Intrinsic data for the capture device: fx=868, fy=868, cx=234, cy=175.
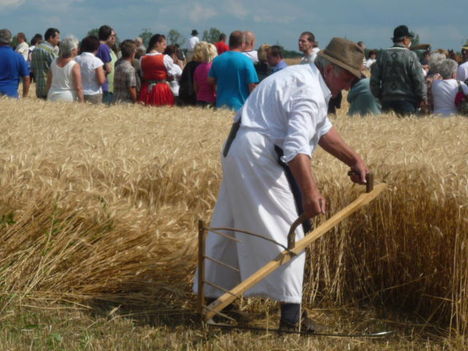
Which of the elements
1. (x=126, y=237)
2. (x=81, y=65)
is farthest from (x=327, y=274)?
(x=81, y=65)

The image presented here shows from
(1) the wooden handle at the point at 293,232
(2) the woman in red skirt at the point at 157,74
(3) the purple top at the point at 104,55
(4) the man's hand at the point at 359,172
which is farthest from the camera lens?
(3) the purple top at the point at 104,55

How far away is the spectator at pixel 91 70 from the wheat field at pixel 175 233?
17.8 ft

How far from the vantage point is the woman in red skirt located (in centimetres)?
1140

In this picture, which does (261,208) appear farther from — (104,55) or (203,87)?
(104,55)

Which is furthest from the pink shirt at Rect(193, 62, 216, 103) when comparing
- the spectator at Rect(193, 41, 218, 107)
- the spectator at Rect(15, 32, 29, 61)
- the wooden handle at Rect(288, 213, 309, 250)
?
the spectator at Rect(15, 32, 29, 61)

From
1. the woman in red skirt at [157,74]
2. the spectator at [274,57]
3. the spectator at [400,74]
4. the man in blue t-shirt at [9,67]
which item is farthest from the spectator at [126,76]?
the spectator at [400,74]

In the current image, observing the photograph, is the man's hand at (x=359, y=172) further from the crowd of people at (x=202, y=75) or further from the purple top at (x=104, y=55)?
the purple top at (x=104, y=55)

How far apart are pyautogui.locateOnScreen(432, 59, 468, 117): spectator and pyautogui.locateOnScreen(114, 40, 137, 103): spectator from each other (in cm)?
404

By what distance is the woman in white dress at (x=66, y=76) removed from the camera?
11000 millimetres

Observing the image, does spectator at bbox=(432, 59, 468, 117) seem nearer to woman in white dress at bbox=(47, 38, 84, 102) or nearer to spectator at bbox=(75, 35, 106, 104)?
spectator at bbox=(75, 35, 106, 104)

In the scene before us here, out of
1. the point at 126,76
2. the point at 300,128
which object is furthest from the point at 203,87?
the point at 300,128

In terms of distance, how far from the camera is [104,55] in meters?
12.5

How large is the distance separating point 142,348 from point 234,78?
21.1 ft

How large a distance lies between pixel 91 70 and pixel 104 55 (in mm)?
1163
